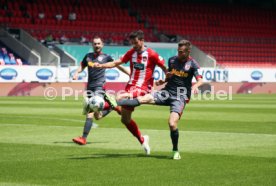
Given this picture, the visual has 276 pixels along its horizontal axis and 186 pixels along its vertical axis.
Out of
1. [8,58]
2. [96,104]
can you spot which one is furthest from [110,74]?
[96,104]

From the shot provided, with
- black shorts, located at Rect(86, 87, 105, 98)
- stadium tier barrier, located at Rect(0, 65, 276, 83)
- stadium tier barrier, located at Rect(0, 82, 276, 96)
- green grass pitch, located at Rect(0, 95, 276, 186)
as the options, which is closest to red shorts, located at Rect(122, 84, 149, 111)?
green grass pitch, located at Rect(0, 95, 276, 186)

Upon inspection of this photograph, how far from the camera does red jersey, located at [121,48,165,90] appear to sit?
43.7ft

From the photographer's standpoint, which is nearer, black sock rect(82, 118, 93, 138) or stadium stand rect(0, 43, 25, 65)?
black sock rect(82, 118, 93, 138)

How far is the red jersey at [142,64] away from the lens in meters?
13.3

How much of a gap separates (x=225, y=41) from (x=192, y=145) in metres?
42.6

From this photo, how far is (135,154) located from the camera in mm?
13227

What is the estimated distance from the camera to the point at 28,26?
153ft

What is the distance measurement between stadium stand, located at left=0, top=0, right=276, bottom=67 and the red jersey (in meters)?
32.7

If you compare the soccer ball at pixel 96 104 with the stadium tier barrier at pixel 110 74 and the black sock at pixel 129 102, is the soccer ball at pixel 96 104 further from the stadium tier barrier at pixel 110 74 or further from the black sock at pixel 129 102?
the stadium tier barrier at pixel 110 74

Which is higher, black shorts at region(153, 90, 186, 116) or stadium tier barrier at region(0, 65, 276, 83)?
black shorts at region(153, 90, 186, 116)

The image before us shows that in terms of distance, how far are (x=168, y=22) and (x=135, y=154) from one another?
4374 centimetres

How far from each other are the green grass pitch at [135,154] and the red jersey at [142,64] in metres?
1.25

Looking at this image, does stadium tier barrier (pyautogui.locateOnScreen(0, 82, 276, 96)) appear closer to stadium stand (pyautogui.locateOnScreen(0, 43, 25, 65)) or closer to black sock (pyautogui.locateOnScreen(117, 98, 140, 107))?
stadium stand (pyautogui.locateOnScreen(0, 43, 25, 65))

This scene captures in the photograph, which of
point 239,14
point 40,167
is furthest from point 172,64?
point 239,14
